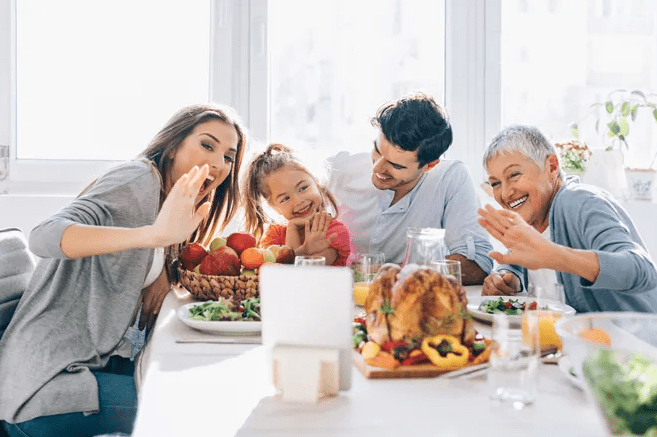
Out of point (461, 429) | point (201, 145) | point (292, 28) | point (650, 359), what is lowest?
point (461, 429)

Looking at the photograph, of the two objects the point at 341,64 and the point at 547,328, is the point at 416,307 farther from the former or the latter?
the point at 341,64

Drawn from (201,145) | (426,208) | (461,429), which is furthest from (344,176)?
(461,429)

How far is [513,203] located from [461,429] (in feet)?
3.91

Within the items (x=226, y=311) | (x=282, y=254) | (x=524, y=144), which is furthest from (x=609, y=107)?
(x=226, y=311)

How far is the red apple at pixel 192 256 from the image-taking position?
68.1 inches

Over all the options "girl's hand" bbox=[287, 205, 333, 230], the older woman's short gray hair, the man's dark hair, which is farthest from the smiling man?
the older woman's short gray hair

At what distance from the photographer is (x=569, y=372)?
3.26 ft

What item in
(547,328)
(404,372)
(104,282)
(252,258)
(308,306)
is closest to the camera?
(308,306)

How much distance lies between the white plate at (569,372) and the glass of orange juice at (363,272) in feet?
1.93

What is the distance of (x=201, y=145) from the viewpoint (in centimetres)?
200

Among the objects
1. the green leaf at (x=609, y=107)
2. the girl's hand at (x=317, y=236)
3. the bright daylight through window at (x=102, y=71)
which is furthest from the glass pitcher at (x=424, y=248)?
the green leaf at (x=609, y=107)

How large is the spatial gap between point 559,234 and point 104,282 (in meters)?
1.16

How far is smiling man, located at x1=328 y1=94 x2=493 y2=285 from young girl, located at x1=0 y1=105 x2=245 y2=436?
51 cm

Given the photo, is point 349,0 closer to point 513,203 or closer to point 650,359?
point 513,203
